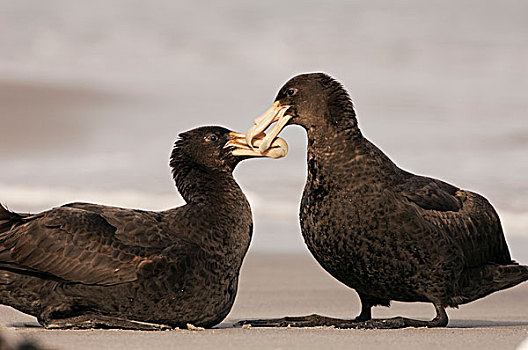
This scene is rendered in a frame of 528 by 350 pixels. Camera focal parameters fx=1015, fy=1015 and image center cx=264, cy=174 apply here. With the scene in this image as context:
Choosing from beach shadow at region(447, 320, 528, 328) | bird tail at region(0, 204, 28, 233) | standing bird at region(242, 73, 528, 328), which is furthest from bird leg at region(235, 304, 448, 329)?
bird tail at region(0, 204, 28, 233)

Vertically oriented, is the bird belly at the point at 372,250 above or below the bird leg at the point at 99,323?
above

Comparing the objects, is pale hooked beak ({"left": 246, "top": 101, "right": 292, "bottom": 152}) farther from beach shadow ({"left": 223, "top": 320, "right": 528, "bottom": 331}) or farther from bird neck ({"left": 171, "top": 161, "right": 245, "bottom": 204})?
beach shadow ({"left": 223, "top": 320, "right": 528, "bottom": 331})

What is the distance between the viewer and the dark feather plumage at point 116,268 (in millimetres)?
6848

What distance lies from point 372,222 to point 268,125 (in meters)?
1.15

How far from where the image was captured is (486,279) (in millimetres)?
7824

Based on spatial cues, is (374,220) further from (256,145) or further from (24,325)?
(24,325)

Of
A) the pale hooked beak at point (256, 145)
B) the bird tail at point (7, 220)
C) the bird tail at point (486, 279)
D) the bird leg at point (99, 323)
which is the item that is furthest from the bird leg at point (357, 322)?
the bird tail at point (7, 220)

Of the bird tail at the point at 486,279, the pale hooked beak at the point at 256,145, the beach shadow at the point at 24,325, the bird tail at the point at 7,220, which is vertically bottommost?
the beach shadow at the point at 24,325

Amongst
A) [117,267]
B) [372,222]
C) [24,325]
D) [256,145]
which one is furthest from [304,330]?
[24,325]

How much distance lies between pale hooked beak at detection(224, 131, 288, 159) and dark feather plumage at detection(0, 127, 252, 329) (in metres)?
0.70

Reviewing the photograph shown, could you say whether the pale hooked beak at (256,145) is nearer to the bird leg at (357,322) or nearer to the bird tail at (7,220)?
the bird leg at (357,322)

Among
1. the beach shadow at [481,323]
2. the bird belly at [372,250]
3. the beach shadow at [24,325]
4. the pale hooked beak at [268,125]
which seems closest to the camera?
the bird belly at [372,250]

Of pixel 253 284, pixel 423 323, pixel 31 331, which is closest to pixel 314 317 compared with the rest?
pixel 423 323

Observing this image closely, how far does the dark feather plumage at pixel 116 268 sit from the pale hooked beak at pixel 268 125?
0.73 m
